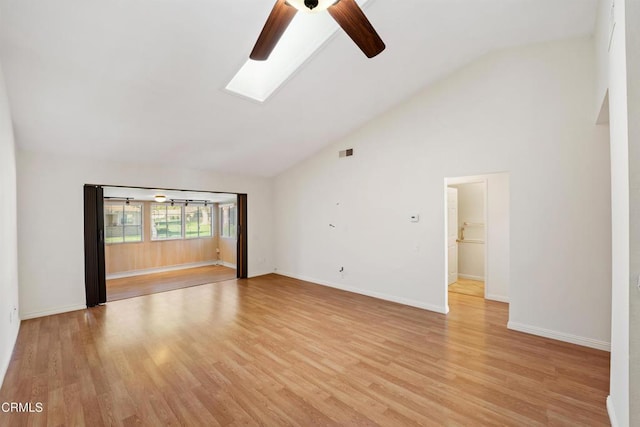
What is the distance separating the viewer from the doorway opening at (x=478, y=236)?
461cm

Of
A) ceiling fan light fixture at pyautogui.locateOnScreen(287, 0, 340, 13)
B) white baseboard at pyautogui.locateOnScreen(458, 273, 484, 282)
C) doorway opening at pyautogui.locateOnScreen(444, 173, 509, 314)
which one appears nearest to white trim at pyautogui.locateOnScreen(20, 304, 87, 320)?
ceiling fan light fixture at pyautogui.locateOnScreen(287, 0, 340, 13)

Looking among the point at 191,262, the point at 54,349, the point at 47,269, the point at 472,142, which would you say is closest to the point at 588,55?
the point at 472,142

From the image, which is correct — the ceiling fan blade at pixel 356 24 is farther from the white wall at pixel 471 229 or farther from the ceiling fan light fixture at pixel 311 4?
the white wall at pixel 471 229

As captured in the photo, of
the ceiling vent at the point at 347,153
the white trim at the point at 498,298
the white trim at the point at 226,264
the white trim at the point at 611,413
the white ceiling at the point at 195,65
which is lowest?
the white trim at the point at 226,264

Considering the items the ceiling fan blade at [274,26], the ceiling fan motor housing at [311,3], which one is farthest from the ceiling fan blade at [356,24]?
the ceiling fan blade at [274,26]

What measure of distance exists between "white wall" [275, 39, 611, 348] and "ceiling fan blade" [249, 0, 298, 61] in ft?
9.59

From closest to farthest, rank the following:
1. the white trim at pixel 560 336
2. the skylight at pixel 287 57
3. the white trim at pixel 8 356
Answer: the white trim at pixel 8 356 → the skylight at pixel 287 57 → the white trim at pixel 560 336

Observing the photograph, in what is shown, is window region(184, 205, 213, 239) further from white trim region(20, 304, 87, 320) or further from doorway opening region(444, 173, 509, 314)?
doorway opening region(444, 173, 509, 314)

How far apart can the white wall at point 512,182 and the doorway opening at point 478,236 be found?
0.42 meters

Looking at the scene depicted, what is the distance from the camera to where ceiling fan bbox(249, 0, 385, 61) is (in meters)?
1.65

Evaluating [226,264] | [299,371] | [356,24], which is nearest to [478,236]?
[299,371]

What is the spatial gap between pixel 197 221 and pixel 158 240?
130 cm

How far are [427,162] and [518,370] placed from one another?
2745mm

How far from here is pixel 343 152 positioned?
17.3 ft
